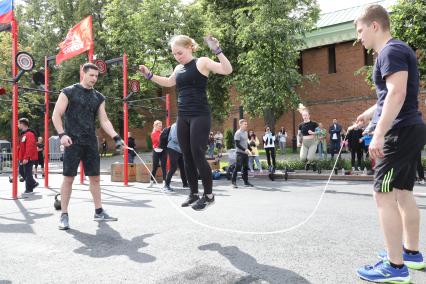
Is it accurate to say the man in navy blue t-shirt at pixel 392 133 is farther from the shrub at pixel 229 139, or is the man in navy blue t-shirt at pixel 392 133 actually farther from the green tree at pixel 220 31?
the shrub at pixel 229 139

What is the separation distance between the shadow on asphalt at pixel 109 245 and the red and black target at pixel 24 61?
471 cm

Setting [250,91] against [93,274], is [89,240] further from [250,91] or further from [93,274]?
[250,91]

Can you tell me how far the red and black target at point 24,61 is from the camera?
26.2 ft

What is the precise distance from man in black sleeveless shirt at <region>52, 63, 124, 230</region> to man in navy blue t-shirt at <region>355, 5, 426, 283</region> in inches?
126

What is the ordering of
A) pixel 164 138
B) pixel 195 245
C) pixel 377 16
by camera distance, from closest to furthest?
pixel 377 16 < pixel 195 245 < pixel 164 138

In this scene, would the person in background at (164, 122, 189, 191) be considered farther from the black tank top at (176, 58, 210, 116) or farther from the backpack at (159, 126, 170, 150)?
the black tank top at (176, 58, 210, 116)

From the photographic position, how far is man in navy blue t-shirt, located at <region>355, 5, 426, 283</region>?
268 cm

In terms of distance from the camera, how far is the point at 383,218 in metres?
2.87

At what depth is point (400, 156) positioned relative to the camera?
2.77m

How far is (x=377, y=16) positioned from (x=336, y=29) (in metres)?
26.5

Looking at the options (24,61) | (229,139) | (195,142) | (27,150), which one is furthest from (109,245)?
(229,139)

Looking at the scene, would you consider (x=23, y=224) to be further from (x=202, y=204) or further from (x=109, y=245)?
(x=202, y=204)

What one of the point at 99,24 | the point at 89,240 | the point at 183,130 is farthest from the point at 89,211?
the point at 99,24

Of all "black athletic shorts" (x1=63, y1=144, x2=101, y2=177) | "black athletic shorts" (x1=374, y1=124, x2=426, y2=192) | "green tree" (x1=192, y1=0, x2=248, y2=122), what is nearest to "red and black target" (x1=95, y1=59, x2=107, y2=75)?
"black athletic shorts" (x1=63, y1=144, x2=101, y2=177)
